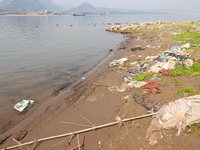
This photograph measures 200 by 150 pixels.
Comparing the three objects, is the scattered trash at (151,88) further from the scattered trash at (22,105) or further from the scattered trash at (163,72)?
the scattered trash at (22,105)

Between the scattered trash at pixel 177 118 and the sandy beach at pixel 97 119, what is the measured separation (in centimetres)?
17

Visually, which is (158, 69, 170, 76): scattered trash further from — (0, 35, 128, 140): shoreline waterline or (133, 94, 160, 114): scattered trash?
(0, 35, 128, 140): shoreline waterline

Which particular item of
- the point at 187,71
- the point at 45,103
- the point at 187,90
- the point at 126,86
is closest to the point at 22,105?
the point at 45,103

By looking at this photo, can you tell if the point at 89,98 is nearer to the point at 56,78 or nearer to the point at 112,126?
the point at 112,126

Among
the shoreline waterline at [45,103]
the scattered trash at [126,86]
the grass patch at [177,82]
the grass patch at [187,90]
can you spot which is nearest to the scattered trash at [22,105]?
the shoreline waterline at [45,103]

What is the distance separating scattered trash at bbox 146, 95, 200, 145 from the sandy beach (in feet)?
0.55

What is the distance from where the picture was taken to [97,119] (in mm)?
5180

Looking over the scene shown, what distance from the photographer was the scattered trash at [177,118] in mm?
3725

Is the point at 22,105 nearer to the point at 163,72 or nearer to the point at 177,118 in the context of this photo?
the point at 177,118

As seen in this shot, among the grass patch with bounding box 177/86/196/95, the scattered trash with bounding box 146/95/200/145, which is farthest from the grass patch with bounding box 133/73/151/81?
the scattered trash with bounding box 146/95/200/145

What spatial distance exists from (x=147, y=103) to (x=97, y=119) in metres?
2.13

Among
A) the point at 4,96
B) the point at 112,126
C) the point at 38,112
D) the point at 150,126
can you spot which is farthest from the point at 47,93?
the point at 150,126

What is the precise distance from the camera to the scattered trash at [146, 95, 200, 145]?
3725 millimetres

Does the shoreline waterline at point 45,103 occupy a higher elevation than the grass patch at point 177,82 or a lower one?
lower
